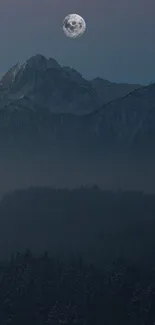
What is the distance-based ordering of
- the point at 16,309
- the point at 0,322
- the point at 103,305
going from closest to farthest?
the point at 0,322 → the point at 16,309 → the point at 103,305

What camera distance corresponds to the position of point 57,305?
189500mm

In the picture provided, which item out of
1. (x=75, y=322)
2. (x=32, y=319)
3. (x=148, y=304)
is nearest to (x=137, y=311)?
(x=148, y=304)

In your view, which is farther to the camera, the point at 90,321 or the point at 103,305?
the point at 103,305

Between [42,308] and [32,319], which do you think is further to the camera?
[42,308]

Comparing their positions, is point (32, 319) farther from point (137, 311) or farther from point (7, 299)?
point (137, 311)

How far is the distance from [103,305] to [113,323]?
19408mm

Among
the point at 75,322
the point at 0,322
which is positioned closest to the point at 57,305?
the point at 75,322

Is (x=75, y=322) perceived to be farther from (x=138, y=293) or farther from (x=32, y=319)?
(x=138, y=293)

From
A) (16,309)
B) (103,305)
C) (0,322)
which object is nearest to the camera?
(0,322)

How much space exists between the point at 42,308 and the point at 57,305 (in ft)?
21.9

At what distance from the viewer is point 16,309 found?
181375mm

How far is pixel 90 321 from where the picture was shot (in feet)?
573

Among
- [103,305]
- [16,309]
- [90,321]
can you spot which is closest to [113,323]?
[90,321]

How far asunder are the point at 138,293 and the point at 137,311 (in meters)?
16.4
